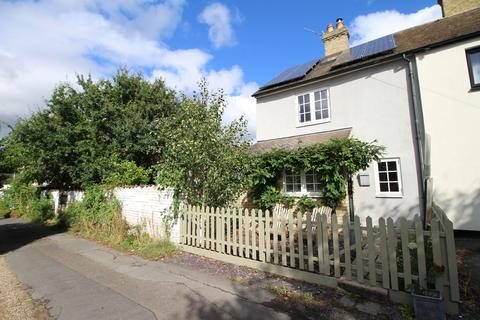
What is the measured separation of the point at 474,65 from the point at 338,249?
8700 millimetres

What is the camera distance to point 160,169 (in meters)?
8.09

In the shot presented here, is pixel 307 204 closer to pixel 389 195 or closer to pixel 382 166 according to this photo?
pixel 389 195

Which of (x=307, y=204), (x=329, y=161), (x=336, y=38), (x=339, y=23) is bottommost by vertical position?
(x=307, y=204)

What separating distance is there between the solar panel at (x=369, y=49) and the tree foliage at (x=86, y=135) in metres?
8.82

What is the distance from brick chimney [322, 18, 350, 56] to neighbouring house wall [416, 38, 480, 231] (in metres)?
6.12

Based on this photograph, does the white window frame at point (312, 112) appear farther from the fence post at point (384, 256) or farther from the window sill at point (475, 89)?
the fence post at point (384, 256)

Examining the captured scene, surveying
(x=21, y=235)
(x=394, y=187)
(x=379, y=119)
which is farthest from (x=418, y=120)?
(x=21, y=235)

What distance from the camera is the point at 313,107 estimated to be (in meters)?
12.9

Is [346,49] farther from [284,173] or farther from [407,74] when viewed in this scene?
[284,173]

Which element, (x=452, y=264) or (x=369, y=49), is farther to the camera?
(x=369, y=49)

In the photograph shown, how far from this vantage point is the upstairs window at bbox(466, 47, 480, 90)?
8.91m

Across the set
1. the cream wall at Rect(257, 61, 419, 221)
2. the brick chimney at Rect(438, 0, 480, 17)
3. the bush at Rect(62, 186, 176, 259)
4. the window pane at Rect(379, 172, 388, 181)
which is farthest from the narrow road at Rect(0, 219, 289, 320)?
the brick chimney at Rect(438, 0, 480, 17)

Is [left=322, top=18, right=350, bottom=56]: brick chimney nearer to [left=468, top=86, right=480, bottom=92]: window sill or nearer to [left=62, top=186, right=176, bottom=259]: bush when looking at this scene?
[left=468, top=86, right=480, bottom=92]: window sill

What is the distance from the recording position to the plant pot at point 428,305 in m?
3.46
